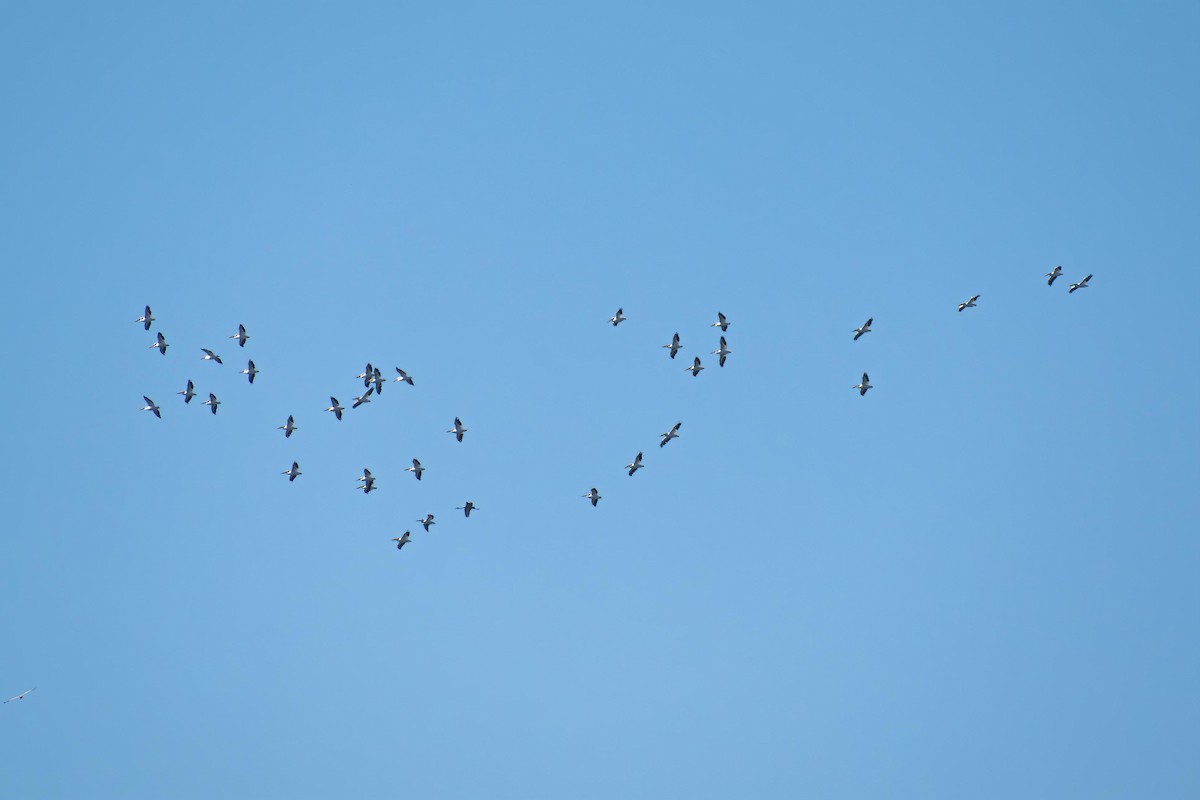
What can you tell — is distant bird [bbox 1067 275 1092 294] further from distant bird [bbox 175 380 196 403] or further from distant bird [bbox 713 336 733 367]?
distant bird [bbox 175 380 196 403]

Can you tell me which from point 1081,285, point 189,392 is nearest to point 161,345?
point 189,392

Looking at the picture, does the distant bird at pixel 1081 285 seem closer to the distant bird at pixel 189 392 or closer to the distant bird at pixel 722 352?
the distant bird at pixel 722 352

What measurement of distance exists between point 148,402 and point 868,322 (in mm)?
54509

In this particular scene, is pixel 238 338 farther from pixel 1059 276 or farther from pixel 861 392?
pixel 1059 276

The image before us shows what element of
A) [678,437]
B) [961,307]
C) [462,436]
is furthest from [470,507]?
[961,307]

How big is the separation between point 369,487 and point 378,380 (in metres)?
7.85

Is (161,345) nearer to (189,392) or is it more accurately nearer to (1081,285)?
(189,392)

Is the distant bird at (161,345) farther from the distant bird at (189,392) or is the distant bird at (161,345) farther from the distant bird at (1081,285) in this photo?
the distant bird at (1081,285)

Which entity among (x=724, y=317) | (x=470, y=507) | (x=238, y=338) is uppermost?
(x=238, y=338)

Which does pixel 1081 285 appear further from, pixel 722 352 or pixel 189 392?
pixel 189 392

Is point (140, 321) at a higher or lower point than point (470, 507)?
higher

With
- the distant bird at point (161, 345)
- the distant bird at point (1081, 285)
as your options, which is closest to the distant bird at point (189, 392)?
the distant bird at point (161, 345)

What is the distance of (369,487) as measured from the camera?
12150 cm

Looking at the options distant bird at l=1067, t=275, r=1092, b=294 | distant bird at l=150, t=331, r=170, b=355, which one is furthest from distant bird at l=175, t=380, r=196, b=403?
distant bird at l=1067, t=275, r=1092, b=294
